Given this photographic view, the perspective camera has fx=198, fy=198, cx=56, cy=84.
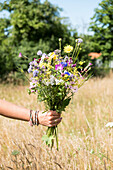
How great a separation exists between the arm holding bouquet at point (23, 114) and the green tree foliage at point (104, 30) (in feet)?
46.3

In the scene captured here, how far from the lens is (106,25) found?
15.4 m

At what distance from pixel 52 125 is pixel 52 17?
1112 centimetres

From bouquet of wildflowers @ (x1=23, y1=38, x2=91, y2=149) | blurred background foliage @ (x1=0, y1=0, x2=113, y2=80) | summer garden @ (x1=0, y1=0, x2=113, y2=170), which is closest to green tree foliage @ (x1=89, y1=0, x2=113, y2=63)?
summer garden @ (x1=0, y1=0, x2=113, y2=170)

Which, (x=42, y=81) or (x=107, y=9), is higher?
(x=107, y=9)

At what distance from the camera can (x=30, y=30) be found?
1152 centimetres

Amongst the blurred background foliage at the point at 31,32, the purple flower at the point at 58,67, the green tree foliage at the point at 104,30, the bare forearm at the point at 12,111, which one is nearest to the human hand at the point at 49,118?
the bare forearm at the point at 12,111

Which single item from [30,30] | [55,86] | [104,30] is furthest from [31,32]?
[55,86]

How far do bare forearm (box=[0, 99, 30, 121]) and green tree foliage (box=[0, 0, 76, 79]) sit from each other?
9081 mm

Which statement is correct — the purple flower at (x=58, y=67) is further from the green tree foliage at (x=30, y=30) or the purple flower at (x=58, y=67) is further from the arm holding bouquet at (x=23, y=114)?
the green tree foliage at (x=30, y=30)

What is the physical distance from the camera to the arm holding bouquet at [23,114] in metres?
1.66

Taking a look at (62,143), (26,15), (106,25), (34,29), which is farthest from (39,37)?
(62,143)

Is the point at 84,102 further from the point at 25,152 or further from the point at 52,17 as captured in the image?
the point at 52,17

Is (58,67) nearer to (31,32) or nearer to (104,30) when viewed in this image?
(31,32)

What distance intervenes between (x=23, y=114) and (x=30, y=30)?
34.3ft
